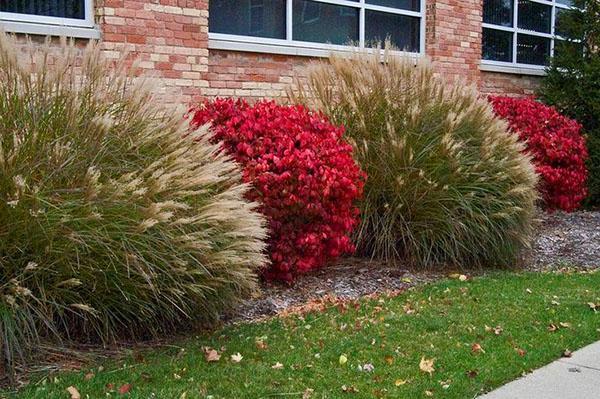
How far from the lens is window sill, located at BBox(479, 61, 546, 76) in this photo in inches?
540

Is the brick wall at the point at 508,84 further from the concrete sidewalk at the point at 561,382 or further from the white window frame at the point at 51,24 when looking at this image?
the concrete sidewalk at the point at 561,382

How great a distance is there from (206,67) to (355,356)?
216 inches

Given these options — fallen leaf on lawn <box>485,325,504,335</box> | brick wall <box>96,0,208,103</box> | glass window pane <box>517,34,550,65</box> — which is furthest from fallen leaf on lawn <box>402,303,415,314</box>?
glass window pane <box>517,34,550,65</box>

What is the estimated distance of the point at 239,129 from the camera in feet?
22.7

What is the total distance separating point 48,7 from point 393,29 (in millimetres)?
5831

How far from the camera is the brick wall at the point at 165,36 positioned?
8.54m

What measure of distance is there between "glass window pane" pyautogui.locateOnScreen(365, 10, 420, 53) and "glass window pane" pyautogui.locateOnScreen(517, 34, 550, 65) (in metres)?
3.23

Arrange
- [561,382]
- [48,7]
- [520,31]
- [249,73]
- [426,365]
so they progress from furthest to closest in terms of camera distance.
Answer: [520,31], [249,73], [48,7], [426,365], [561,382]

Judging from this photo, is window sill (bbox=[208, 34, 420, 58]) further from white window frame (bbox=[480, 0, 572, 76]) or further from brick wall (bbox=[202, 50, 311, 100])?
white window frame (bbox=[480, 0, 572, 76])

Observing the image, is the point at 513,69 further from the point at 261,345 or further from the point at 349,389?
the point at 349,389

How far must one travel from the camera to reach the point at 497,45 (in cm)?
1438

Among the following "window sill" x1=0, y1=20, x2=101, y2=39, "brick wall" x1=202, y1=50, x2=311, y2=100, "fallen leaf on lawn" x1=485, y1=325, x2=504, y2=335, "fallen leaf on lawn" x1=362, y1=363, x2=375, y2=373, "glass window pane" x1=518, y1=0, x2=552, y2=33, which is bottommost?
"fallen leaf on lawn" x1=485, y1=325, x2=504, y2=335

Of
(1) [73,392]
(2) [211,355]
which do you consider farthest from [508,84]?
(1) [73,392]

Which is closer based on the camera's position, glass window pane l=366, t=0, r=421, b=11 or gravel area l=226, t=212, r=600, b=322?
gravel area l=226, t=212, r=600, b=322
